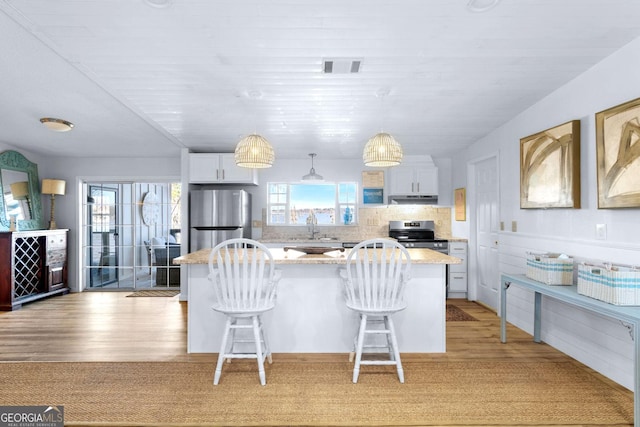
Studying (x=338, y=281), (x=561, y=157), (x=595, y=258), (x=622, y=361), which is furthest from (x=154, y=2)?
(x=622, y=361)

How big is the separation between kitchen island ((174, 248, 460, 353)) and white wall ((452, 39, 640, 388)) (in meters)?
1.10

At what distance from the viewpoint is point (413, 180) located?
5.72 metres

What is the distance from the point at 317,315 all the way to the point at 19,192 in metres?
5.25

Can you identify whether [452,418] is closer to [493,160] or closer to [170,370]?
[170,370]

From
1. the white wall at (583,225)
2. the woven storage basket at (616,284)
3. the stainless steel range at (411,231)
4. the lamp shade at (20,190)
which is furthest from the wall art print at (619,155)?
the lamp shade at (20,190)

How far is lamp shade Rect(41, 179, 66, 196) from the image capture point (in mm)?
5504

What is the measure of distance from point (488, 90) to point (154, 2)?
8.79 ft

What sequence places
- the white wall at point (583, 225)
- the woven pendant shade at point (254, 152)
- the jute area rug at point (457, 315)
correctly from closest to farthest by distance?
the white wall at point (583, 225) < the woven pendant shade at point (254, 152) < the jute area rug at point (457, 315)

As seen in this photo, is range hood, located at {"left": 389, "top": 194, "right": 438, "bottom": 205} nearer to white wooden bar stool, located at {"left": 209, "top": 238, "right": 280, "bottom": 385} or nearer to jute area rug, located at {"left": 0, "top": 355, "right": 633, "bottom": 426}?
jute area rug, located at {"left": 0, "top": 355, "right": 633, "bottom": 426}

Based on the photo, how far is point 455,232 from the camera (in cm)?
574

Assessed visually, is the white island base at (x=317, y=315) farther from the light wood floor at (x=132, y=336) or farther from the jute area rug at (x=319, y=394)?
the jute area rug at (x=319, y=394)
